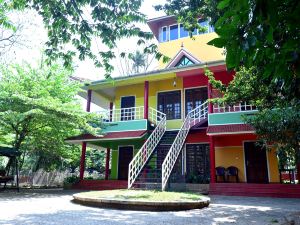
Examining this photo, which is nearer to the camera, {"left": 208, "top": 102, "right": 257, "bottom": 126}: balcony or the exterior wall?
{"left": 208, "top": 102, "right": 257, "bottom": 126}: balcony

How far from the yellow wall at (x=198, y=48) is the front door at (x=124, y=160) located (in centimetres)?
674

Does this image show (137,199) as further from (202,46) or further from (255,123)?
(202,46)

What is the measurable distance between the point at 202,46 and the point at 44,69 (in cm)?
→ 1005

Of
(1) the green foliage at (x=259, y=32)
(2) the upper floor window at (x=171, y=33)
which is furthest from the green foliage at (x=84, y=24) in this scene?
(2) the upper floor window at (x=171, y=33)

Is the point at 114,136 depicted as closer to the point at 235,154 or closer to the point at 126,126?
the point at 126,126

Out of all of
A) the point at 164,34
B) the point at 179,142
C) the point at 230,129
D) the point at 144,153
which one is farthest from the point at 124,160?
the point at 164,34

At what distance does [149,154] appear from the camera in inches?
522

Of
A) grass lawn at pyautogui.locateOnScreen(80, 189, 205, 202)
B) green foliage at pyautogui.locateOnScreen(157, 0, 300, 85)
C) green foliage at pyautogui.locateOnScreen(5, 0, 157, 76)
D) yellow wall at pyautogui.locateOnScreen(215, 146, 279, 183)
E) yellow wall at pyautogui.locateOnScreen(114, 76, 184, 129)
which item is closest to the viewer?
green foliage at pyautogui.locateOnScreen(157, 0, 300, 85)

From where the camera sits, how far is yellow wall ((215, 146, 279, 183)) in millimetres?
14570

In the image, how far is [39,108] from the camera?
12641 mm

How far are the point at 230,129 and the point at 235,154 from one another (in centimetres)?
304

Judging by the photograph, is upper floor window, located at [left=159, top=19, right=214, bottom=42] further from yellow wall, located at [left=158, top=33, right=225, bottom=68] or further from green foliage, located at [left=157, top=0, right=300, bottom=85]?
green foliage, located at [left=157, top=0, right=300, bottom=85]

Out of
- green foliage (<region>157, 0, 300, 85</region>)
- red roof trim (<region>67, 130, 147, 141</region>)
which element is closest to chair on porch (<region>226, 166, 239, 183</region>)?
red roof trim (<region>67, 130, 147, 141</region>)

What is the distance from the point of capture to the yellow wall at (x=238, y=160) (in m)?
14.6
